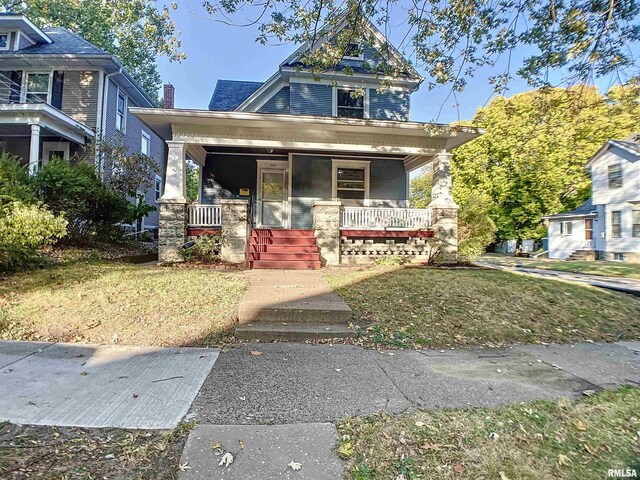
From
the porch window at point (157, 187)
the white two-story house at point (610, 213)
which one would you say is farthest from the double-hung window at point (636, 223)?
the porch window at point (157, 187)

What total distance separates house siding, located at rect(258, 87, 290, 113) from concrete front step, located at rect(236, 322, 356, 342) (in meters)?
9.26

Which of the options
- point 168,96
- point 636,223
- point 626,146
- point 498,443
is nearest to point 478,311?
point 498,443

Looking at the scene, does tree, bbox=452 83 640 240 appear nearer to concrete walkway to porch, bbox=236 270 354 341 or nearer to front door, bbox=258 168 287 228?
front door, bbox=258 168 287 228

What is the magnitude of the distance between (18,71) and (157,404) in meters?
15.8

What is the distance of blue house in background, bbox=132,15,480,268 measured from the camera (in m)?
7.93

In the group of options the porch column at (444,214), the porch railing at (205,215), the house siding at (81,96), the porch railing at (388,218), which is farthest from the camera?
the house siding at (81,96)

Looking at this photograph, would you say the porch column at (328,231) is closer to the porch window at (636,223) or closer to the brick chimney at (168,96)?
the brick chimney at (168,96)

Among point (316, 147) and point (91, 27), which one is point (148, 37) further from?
point (316, 147)

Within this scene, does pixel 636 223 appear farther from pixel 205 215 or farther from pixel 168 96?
pixel 168 96

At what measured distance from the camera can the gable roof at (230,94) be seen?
1238cm

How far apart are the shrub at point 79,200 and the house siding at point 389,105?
833 centimetres

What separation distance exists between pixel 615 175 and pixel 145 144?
2536 cm

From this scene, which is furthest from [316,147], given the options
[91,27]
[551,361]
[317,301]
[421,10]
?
[91,27]

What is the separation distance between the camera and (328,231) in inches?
327
